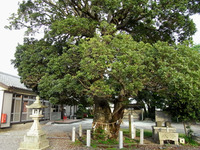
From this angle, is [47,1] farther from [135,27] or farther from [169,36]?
[169,36]

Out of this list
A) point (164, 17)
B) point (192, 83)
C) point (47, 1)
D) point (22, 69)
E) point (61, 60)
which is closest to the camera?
point (192, 83)

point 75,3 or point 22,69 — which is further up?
point 75,3

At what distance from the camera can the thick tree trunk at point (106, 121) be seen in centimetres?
960

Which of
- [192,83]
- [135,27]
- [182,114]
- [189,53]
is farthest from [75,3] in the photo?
[182,114]

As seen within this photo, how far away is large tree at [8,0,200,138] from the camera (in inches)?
266

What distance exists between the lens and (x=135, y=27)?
1048 cm

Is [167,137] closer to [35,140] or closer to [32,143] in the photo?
[35,140]

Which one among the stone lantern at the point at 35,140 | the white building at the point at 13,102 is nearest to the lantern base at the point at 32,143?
the stone lantern at the point at 35,140

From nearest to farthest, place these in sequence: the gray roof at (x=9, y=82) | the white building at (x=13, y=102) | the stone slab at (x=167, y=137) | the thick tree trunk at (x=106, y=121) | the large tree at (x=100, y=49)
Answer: the large tree at (x=100, y=49) → the stone slab at (x=167, y=137) → the thick tree trunk at (x=106, y=121) → the white building at (x=13, y=102) → the gray roof at (x=9, y=82)

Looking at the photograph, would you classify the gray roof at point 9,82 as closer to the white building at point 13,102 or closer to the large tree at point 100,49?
the white building at point 13,102

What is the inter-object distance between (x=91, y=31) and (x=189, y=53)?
511 centimetres

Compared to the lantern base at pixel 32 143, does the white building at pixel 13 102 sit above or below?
above

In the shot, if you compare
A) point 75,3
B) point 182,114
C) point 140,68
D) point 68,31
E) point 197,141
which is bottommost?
point 197,141

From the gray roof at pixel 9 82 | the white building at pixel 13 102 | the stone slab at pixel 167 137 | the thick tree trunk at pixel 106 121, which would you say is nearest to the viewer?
the stone slab at pixel 167 137
